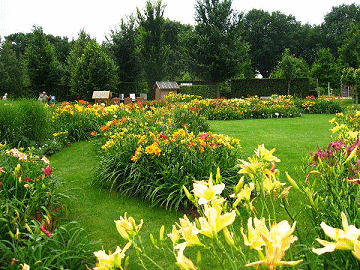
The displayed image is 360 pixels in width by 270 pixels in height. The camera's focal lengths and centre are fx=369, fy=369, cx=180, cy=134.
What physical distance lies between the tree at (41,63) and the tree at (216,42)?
32.1 feet

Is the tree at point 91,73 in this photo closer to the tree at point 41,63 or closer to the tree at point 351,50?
the tree at point 41,63

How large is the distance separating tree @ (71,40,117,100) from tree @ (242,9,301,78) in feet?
85.3

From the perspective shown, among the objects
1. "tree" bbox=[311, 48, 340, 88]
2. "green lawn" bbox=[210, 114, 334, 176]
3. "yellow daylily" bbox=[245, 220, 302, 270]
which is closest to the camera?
"yellow daylily" bbox=[245, 220, 302, 270]

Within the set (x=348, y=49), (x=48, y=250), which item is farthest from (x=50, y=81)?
(x=48, y=250)

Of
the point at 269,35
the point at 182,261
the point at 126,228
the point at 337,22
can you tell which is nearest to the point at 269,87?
the point at 269,35

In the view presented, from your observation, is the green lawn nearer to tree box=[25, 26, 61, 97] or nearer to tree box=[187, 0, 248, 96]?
tree box=[187, 0, 248, 96]

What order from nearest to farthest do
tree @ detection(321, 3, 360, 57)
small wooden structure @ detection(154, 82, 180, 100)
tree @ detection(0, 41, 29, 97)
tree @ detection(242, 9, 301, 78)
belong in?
small wooden structure @ detection(154, 82, 180, 100) → tree @ detection(0, 41, 29, 97) → tree @ detection(242, 9, 301, 78) → tree @ detection(321, 3, 360, 57)

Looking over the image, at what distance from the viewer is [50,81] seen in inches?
1028

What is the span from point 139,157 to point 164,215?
2.78 ft

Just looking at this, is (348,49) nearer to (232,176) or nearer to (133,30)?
(133,30)

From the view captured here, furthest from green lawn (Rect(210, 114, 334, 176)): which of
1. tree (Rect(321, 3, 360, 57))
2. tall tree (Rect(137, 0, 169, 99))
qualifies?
tree (Rect(321, 3, 360, 57))

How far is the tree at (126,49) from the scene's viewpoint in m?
26.9

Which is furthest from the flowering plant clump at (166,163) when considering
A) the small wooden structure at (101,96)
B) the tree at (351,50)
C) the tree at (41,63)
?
the tree at (351,50)

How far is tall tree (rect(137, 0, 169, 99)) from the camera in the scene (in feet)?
81.9
